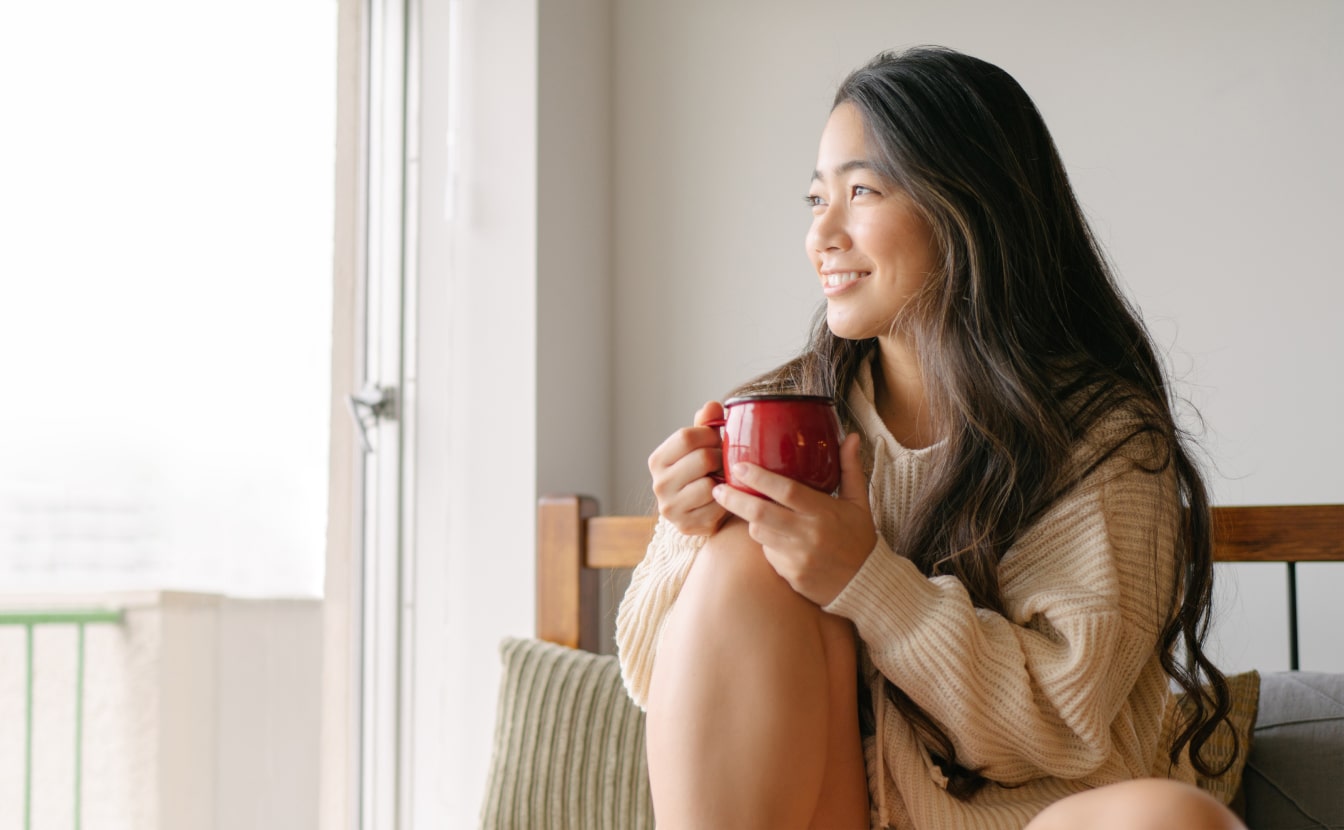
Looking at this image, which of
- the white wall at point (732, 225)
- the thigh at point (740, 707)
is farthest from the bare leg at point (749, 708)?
the white wall at point (732, 225)

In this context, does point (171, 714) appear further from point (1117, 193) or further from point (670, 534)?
point (1117, 193)

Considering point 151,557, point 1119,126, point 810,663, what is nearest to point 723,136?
point 1119,126

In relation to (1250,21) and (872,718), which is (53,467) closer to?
(872,718)

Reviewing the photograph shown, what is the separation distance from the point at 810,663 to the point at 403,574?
980 millimetres

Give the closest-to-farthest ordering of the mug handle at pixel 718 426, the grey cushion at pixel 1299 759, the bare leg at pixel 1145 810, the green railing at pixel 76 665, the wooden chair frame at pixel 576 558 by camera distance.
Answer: the bare leg at pixel 1145 810 → the mug handle at pixel 718 426 → the green railing at pixel 76 665 → the grey cushion at pixel 1299 759 → the wooden chair frame at pixel 576 558

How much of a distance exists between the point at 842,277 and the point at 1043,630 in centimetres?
35

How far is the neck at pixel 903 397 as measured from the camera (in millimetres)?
1095

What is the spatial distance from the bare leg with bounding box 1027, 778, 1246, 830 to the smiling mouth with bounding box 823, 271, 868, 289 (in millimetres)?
513

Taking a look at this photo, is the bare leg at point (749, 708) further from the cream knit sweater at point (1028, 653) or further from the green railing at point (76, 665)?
the green railing at point (76, 665)

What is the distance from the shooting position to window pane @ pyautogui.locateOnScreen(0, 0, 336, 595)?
1.05 m

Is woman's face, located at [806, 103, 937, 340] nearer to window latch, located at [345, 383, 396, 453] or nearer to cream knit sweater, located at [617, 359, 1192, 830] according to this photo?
cream knit sweater, located at [617, 359, 1192, 830]

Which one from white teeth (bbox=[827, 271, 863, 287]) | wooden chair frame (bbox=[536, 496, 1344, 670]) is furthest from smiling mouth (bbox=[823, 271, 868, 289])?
wooden chair frame (bbox=[536, 496, 1344, 670])

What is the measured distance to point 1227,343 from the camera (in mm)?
1590

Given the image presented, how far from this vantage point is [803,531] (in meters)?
0.82
